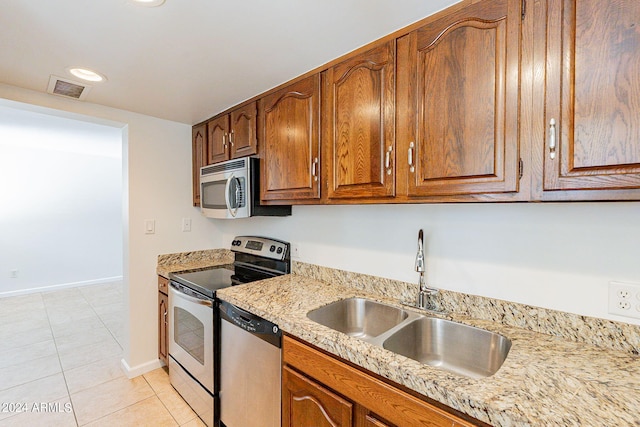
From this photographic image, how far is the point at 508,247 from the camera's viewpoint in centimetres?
126

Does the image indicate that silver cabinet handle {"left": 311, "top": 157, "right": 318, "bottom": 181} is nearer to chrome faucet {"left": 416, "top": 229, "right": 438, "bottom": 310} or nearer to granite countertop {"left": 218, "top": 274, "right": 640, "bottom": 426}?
chrome faucet {"left": 416, "top": 229, "right": 438, "bottom": 310}

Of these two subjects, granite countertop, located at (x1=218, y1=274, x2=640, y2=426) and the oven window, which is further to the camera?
the oven window

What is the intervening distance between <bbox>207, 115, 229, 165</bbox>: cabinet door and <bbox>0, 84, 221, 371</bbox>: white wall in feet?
1.22

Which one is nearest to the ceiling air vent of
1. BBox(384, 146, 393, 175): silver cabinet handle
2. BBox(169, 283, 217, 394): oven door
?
BBox(169, 283, 217, 394): oven door

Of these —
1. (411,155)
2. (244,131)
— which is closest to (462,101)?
(411,155)

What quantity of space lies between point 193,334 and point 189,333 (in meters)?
0.06

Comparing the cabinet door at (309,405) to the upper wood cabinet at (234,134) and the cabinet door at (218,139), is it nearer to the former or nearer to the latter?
the upper wood cabinet at (234,134)

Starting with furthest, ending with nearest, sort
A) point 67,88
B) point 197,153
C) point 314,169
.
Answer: point 197,153, point 67,88, point 314,169

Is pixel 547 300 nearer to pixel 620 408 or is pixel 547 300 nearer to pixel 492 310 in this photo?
pixel 492 310

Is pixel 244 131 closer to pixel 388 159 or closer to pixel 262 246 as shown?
pixel 262 246

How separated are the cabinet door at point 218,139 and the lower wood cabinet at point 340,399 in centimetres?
155

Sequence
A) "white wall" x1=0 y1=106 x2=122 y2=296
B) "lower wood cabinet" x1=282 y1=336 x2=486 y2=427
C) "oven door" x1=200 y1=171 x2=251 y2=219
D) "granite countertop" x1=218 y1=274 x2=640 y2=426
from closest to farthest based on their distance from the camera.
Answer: "granite countertop" x1=218 y1=274 x2=640 y2=426 < "lower wood cabinet" x1=282 y1=336 x2=486 y2=427 < "oven door" x1=200 y1=171 x2=251 y2=219 < "white wall" x1=0 y1=106 x2=122 y2=296

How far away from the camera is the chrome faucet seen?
1401 mm

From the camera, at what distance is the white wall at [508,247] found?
105 centimetres
